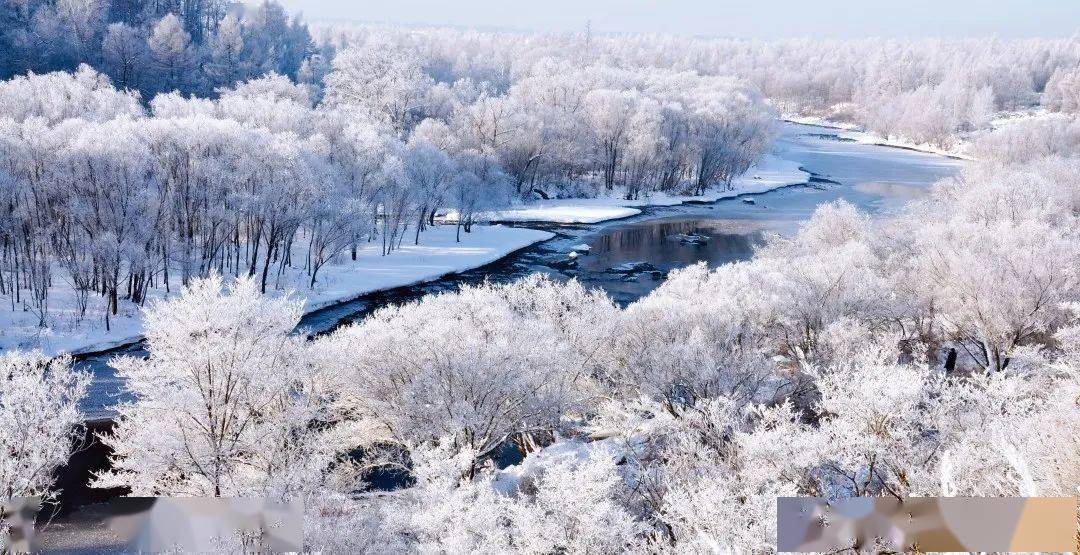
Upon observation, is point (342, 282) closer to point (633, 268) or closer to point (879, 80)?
point (633, 268)

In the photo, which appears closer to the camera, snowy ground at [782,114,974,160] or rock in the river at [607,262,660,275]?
rock in the river at [607,262,660,275]

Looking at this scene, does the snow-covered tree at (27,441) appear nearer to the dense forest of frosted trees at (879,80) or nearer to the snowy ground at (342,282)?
the snowy ground at (342,282)

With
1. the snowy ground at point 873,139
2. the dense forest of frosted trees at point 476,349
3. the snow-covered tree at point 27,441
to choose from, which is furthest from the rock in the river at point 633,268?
the snowy ground at point 873,139

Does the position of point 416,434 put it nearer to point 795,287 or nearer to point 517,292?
point 517,292

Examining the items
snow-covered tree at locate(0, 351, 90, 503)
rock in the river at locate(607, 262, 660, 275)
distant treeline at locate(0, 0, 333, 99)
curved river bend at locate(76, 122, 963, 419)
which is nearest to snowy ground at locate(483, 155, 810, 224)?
curved river bend at locate(76, 122, 963, 419)

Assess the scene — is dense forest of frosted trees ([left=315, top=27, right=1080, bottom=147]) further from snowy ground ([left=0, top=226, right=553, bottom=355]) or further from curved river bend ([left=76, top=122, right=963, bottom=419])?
snowy ground ([left=0, top=226, right=553, bottom=355])

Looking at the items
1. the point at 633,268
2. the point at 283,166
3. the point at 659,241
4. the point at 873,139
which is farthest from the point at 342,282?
the point at 873,139
